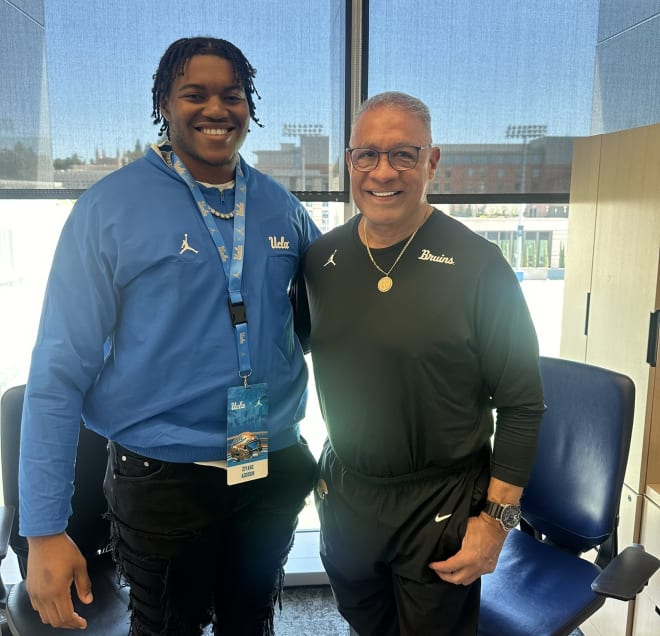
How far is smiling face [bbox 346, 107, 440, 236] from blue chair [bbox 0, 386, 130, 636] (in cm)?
111

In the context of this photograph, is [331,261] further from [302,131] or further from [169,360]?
[302,131]

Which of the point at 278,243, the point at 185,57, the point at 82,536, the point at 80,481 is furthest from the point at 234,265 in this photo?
the point at 82,536

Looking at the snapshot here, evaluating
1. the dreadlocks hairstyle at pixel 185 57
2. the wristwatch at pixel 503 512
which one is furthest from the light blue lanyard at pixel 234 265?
the wristwatch at pixel 503 512

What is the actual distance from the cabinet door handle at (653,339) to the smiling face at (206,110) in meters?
1.30

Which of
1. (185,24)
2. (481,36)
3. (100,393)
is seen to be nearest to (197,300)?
(100,393)

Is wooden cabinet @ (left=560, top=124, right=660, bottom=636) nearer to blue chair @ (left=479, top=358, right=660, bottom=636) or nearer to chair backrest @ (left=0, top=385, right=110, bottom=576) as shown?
blue chair @ (left=479, top=358, right=660, bottom=636)

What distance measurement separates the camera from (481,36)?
2.05 metres

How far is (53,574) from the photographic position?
1.12m

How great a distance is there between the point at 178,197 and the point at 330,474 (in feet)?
2.42

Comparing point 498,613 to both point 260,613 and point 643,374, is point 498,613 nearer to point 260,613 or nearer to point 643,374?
point 260,613

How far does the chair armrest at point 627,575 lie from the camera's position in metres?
1.29

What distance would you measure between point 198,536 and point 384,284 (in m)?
0.70

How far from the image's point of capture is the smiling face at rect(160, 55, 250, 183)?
46.9 inches

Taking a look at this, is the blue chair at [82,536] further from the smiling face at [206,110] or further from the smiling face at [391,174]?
the smiling face at [391,174]
